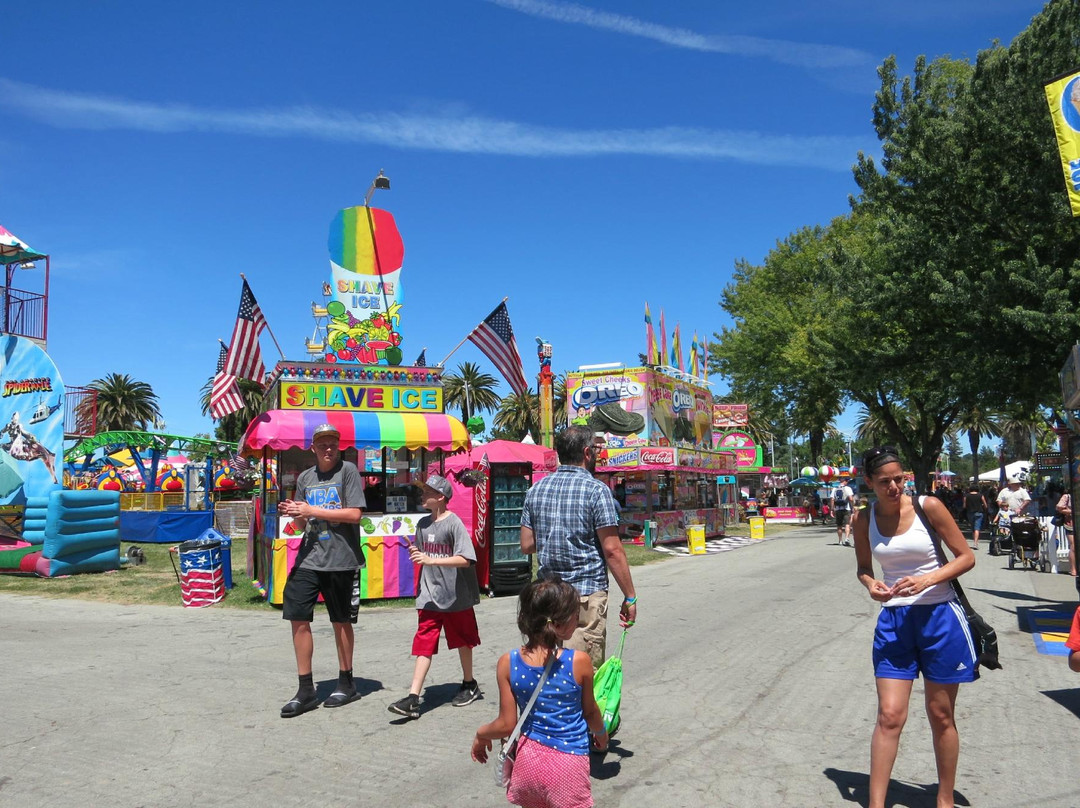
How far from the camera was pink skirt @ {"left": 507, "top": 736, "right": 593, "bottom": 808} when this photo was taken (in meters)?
2.82

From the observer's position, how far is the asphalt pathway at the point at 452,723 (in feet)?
13.8

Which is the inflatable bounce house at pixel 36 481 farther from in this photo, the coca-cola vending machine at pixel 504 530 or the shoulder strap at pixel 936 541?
the shoulder strap at pixel 936 541

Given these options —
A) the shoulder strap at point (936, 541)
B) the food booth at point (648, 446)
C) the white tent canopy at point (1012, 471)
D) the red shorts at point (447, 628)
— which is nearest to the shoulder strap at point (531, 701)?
the shoulder strap at point (936, 541)

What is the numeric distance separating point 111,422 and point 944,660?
66.4 meters

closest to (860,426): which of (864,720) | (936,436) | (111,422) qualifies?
(936,436)

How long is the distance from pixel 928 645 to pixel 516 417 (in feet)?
195

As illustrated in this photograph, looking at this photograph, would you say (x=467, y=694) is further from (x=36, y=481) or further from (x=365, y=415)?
(x=36, y=481)

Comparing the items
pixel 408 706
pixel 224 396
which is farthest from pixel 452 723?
pixel 224 396

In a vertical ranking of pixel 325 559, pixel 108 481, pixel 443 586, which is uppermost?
pixel 108 481

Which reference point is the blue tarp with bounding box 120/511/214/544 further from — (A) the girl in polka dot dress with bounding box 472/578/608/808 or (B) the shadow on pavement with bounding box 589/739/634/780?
(A) the girl in polka dot dress with bounding box 472/578/608/808

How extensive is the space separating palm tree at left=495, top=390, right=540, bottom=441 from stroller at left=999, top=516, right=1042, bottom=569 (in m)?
46.1

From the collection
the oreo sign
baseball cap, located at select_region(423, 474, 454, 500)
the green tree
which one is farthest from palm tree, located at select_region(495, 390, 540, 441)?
baseball cap, located at select_region(423, 474, 454, 500)

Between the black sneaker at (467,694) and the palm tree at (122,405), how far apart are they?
6136 cm

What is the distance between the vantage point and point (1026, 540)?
15.2 meters
